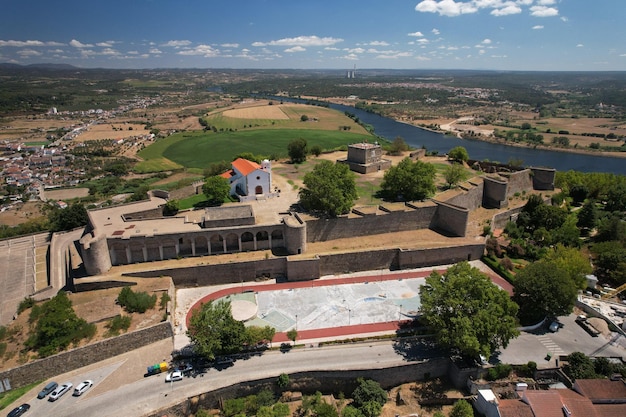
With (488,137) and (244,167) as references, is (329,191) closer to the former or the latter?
(244,167)

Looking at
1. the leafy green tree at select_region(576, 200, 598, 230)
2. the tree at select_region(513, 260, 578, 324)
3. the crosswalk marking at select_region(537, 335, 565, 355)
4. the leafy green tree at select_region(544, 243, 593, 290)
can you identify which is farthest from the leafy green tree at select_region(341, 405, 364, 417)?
the leafy green tree at select_region(576, 200, 598, 230)

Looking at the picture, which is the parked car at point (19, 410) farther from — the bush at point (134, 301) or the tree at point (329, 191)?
the tree at point (329, 191)

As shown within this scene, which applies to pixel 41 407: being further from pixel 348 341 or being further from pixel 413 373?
pixel 413 373

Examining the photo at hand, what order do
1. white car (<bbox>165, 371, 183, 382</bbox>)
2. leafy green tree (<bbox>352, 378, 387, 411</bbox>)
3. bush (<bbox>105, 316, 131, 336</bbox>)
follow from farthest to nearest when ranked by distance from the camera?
bush (<bbox>105, 316, 131, 336</bbox>)
white car (<bbox>165, 371, 183, 382</bbox>)
leafy green tree (<bbox>352, 378, 387, 411</bbox>)

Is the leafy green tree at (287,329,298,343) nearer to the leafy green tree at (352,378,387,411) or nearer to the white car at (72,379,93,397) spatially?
the leafy green tree at (352,378,387,411)

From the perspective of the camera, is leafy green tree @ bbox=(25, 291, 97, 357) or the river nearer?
leafy green tree @ bbox=(25, 291, 97, 357)

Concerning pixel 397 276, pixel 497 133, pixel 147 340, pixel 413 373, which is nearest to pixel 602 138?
pixel 497 133

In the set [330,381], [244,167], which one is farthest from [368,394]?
[244,167]
